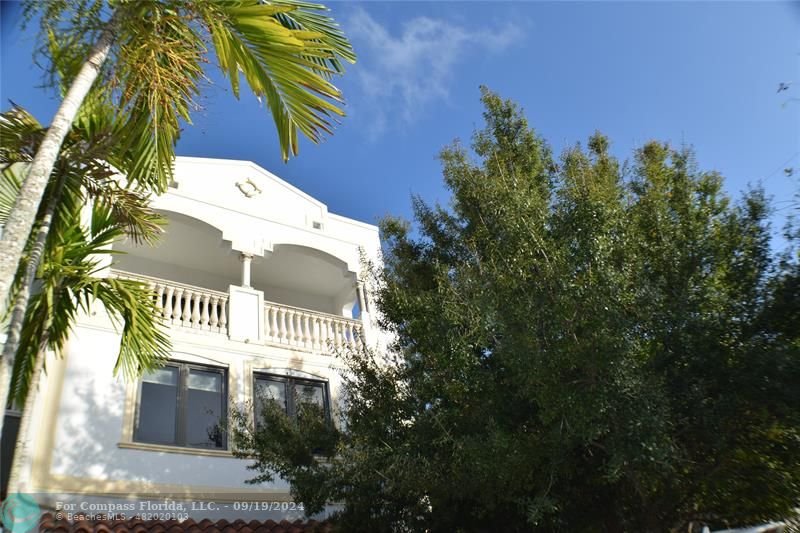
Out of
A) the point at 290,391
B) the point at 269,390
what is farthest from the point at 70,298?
the point at 290,391

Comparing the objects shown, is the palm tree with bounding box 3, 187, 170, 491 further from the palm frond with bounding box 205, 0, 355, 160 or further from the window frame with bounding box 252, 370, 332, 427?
the window frame with bounding box 252, 370, 332, 427

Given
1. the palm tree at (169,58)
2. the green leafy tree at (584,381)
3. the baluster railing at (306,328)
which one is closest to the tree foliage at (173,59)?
the palm tree at (169,58)

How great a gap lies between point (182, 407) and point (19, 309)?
696cm

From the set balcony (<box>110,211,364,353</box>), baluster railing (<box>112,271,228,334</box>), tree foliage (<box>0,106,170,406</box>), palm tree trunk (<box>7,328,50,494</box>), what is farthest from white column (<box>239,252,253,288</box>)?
palm tree trunk (<box>7,328,50,494</box>)

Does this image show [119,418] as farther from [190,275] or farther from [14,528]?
[190,275]

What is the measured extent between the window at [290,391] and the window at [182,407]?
2.54 ft

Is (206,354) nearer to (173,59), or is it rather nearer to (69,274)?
(69,274)

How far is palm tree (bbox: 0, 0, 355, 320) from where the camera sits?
5.84 meters

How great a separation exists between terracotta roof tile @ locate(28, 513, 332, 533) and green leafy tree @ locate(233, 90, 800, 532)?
152cm

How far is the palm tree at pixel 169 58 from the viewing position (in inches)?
230

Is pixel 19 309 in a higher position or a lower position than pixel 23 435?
higher

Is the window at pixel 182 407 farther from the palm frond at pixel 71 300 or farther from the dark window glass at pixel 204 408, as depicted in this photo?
the palm frond at pixel 71 300

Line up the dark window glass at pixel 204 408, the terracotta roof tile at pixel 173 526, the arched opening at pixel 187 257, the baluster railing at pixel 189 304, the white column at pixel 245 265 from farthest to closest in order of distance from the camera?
the arched opening at pixel 187 257 → the white column at pixel 245 265 → the baluster railing at pixel 189 304 → the dark window glass at pixel 204 408 → the terracotta roof tile at pixel 173 526

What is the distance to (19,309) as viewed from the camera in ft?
16.5
